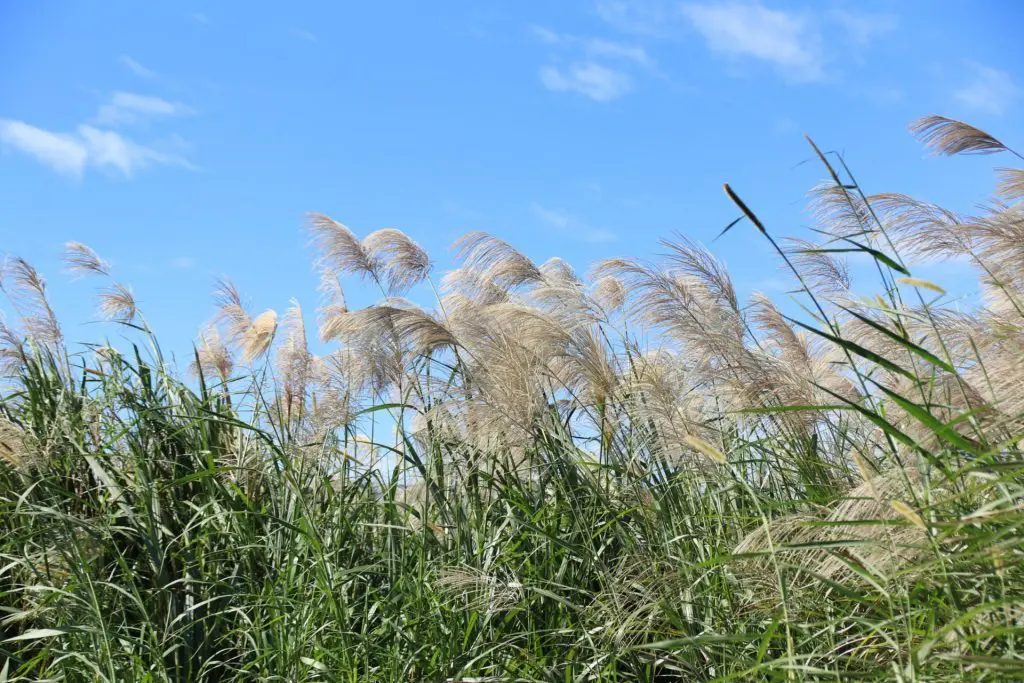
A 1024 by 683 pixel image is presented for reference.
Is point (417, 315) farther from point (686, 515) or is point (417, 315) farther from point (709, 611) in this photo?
point (709, 611)

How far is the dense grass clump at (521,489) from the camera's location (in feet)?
9.45

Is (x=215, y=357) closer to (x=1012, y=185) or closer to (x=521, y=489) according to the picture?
(x=521, y=489)

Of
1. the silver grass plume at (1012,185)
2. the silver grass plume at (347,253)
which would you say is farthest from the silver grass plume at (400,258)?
the silver grass plume at (1012,185)

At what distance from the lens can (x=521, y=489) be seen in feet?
12.3

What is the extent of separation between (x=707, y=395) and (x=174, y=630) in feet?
7.29

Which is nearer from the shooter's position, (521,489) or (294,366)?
(521,489)

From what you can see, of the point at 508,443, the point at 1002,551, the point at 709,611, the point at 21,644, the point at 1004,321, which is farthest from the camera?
the point at 21,644

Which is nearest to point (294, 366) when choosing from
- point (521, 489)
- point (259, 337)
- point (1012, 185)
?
point (259, 337)

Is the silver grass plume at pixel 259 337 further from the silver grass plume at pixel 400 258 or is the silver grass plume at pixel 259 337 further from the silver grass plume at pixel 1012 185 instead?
the silver grass plume at pixel 1012 185

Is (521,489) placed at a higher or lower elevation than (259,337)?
lower

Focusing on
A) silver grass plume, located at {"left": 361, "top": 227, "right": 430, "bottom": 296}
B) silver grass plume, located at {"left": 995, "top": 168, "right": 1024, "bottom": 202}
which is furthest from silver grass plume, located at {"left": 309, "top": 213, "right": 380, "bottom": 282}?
silver grass plume, located at {"left": 995, "top": 168, "right": 1024, "bottom": 202}

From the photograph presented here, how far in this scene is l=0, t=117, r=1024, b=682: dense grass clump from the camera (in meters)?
2.88

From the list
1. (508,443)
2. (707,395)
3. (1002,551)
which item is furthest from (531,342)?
(1002,551)

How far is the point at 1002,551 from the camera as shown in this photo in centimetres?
194
